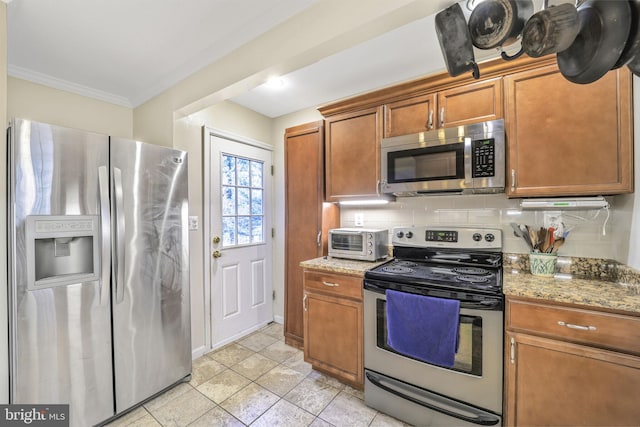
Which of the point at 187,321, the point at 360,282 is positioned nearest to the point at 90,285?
the point at 187,321

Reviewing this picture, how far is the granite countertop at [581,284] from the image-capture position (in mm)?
1213

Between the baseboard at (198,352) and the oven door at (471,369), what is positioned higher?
the oven door at (471,369)

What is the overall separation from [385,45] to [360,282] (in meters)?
1.68

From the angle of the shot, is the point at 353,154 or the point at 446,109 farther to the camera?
the point at 353,154

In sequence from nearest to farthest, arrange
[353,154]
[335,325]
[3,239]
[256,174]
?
[3,239] < [335,325] < [353,154] < [256,174]

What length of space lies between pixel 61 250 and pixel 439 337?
2.25 metres

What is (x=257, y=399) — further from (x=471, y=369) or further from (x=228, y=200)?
(x=228, y=200)

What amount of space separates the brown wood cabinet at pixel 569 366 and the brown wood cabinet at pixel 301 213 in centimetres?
155

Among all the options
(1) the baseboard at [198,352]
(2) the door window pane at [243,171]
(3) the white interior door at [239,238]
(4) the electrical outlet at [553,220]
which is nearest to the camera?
(4) the electrical outlet at [553,220]

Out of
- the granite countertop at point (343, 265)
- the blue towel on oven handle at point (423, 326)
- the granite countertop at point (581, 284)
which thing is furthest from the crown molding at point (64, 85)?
the granite countertop at point (581, 284)

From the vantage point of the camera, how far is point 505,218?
195cm

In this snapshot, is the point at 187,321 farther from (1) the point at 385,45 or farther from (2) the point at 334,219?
(1) the point at 385,45

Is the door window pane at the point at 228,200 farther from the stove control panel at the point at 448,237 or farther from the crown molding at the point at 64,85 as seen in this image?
the stove control panel at the point at 448,237

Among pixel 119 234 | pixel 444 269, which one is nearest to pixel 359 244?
pixel 444 269
